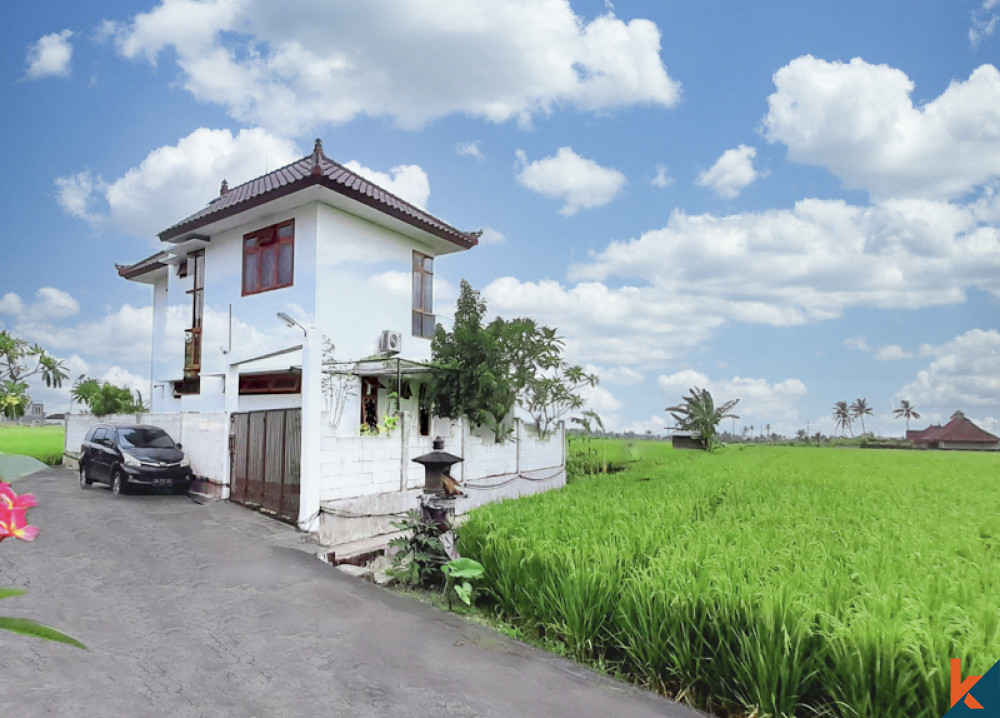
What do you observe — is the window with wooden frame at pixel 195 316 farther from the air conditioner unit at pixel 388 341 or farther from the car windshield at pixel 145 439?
the air conditioner unit at pixel 388 341

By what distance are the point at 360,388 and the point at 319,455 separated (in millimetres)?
4218

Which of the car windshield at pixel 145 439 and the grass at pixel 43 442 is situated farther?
the grass at pixel 43 442

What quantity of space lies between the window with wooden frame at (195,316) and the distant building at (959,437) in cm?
5782

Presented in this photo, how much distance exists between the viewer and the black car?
448 inches

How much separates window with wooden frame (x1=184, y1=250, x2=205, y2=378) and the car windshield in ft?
11.3

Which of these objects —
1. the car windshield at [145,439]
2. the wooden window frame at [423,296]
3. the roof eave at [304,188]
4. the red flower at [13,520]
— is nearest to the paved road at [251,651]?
the red flower at [13,520]

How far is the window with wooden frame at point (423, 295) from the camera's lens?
15062mm

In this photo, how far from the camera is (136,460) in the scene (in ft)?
37.6

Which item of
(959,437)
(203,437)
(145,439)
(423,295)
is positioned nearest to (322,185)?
(423,295)

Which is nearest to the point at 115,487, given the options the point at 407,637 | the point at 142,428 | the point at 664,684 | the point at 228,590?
the point at 142,428

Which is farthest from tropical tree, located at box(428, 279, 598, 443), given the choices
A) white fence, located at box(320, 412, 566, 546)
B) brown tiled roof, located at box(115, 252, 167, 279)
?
brown tiled roof, located at box(115, 252, 167, 279)

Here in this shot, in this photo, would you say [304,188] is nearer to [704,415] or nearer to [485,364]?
[485,364]

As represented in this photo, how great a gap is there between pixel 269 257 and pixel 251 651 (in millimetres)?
10348

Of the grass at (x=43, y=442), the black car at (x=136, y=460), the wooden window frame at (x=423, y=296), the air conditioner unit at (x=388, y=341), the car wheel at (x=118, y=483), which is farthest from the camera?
the grass at (x=43, y=442)
